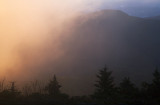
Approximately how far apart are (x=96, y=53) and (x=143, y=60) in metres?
34.5

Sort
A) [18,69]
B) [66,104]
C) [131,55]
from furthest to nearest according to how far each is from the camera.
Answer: [131,55]
[18,69]
[66,104]

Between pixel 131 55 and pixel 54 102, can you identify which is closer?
pixel 54 102

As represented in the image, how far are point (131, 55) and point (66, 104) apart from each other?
16911 centimetres

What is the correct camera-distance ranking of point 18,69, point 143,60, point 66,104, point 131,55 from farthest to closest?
1. point 131,55
2. point 143,60
3. point 18,69
4. point 66,104

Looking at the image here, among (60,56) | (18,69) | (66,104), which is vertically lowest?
(66,104)

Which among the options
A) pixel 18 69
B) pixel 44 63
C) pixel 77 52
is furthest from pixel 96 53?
pixel 18 69

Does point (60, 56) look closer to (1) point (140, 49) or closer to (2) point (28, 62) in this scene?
(2) point (28, 62)

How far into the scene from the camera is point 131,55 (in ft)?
596

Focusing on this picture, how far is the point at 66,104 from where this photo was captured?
54.7 feet

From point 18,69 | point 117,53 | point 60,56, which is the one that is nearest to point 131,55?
point 117,53

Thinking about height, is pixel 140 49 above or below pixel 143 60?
above

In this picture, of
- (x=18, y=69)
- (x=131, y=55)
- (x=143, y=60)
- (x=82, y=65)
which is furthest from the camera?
(x=131, y=55)

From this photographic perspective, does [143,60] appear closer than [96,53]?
Yes

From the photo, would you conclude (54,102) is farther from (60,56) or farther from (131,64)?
(60,56)
